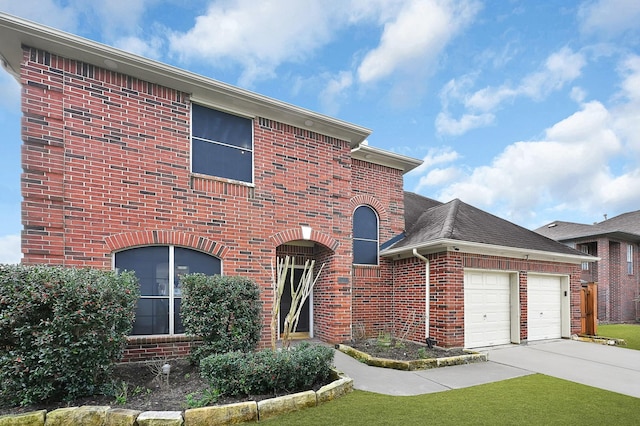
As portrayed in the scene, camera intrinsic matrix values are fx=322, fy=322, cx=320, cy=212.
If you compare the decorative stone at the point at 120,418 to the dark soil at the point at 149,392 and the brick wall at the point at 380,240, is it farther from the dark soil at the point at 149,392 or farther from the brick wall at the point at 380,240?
the brick wall at the point at 380,240

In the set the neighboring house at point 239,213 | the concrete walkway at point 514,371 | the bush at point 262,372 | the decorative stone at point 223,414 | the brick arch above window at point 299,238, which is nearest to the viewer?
the decorative stone at point 223,414

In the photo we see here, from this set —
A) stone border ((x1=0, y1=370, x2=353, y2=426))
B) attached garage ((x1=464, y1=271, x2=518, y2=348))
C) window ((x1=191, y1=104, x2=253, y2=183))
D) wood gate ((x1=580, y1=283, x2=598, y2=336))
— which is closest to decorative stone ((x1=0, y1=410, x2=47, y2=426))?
stone border ((x1=0, y1=370, x2=353, y2=426))

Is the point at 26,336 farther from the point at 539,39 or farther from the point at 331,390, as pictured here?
the point at 539,39

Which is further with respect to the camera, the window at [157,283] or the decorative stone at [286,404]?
the window at [157,283]

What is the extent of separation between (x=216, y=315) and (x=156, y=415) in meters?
1.99

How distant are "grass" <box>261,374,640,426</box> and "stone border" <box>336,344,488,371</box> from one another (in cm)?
132

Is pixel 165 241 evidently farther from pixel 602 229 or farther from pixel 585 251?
pixel 602 229

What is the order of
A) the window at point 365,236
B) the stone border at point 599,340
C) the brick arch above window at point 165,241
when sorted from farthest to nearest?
the window at point 365,236 < the stone border at point 599,340 < the brick arch above window at point 165,241

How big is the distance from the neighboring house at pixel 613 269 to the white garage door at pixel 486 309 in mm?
14092

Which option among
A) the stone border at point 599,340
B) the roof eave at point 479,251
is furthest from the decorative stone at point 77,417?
the stone border at point 599,340

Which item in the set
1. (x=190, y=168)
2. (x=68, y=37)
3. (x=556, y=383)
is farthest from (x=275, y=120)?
(x=556, y=383)

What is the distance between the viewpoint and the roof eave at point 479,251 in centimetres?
873

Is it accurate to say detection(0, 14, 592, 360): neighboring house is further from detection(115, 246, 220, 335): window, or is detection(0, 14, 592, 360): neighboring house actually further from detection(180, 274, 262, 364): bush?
detection(180, 274, 262, 364): bush

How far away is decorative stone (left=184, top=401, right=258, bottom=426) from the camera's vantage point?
4.06 metres
